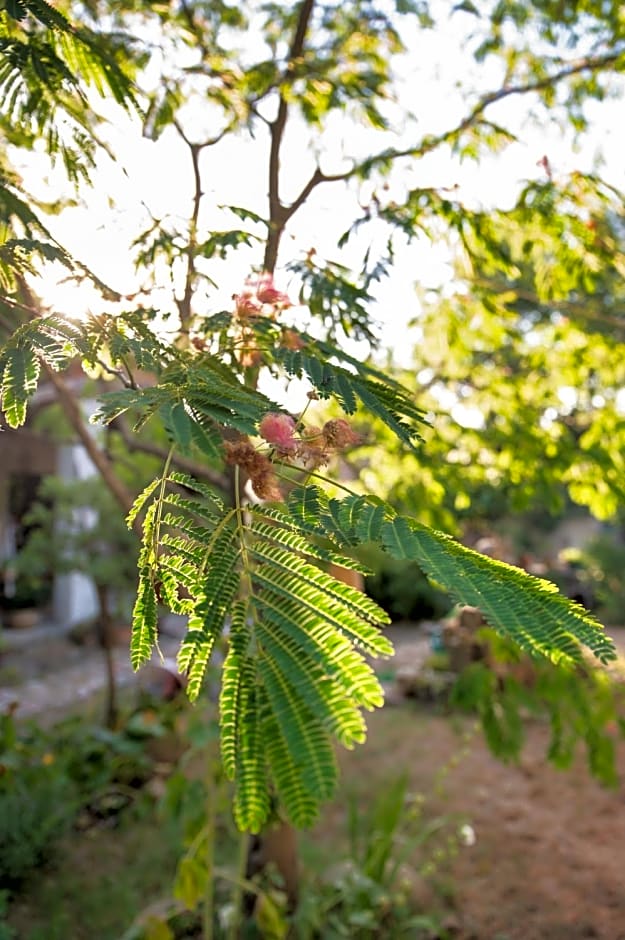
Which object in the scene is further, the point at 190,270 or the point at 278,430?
the point at 190,270

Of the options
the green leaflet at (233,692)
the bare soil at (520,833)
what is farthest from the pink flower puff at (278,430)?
the bare soil at (520,833)

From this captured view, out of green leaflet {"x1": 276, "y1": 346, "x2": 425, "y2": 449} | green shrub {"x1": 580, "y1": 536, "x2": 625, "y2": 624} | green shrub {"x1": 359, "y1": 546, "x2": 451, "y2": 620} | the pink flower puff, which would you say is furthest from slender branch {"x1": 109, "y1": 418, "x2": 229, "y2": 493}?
green shrub {"x1": 580, "y1": 536, "x2": 625, "y2": 624}

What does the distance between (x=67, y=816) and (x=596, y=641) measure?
4.61m

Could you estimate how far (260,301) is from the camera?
5.77 ft

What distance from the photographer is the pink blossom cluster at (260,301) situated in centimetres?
171

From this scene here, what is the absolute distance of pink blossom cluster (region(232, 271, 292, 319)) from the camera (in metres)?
1.71

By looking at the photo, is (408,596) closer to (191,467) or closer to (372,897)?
(372,897)

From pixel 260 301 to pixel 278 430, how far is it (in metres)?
0.50

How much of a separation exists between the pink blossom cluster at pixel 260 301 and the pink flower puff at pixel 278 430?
1.36 ft

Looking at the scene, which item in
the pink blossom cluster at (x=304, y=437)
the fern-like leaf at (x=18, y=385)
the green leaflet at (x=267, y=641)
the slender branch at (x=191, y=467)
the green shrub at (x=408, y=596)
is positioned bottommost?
the green shrub at (x=408, y=596)

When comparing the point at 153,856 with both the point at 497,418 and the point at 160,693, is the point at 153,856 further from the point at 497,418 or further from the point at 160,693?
the point at 497,418

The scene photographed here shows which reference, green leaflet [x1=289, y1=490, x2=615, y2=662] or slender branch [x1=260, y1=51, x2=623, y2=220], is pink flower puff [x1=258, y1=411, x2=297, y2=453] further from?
slender branch [x1=260, y1=51, x2=623, y2=220]

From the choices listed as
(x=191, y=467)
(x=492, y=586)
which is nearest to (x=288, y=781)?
(x=492, y=586)

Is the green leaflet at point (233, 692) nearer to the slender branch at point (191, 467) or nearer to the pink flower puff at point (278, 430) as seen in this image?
the pink flower puff at point (278, 430)
